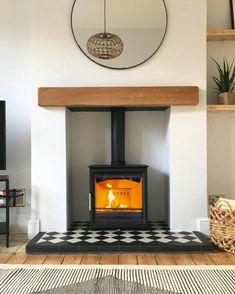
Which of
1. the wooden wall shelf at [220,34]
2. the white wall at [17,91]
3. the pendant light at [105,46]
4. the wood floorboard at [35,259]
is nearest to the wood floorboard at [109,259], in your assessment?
the wood floorboard at [35,259]

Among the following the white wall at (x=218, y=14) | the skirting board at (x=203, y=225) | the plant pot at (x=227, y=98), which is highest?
the white wall at (x=218, y=14)

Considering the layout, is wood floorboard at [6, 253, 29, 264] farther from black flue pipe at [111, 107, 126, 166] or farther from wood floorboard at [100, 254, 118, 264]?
black flue pipe at [111, 107, 126, 166]

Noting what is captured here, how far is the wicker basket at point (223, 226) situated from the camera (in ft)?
9.46

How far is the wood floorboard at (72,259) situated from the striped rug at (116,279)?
110 millimetres

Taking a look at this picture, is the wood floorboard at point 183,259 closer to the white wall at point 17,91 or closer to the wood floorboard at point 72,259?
the wood floorboard at point 72,259

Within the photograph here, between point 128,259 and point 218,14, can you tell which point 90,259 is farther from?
point 218,14

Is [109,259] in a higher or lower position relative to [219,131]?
lower

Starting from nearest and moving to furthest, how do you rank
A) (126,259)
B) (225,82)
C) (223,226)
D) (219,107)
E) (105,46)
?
(126,259), (223,226), (105,46), (219,107), (225,82)

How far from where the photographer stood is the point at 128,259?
8.92 ft

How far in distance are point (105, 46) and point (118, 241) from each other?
5.72 feet

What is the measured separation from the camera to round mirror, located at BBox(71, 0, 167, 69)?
3309 millimetres

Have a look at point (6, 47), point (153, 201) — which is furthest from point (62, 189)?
point (6, 47)

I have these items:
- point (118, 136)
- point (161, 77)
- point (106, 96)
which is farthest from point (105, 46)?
point (118, 136)

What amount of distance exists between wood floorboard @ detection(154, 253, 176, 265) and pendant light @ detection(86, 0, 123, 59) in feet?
5.92
